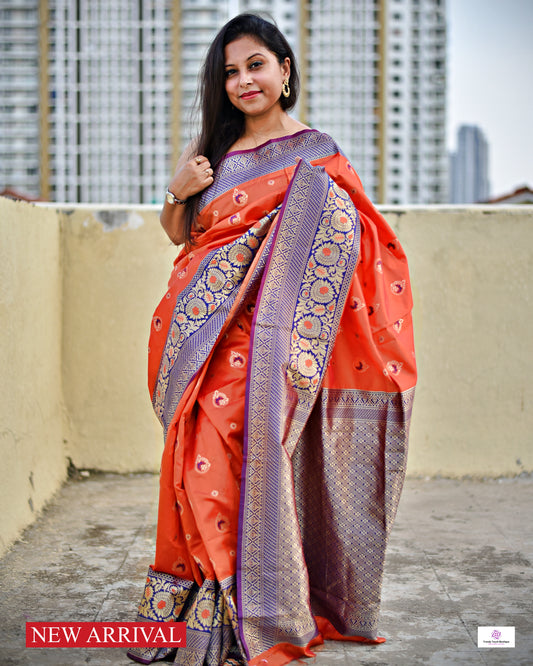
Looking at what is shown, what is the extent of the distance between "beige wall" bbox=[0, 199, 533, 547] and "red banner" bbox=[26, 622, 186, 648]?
1.53 m

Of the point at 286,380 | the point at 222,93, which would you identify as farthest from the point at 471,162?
the point at 286,380

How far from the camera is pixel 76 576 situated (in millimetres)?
2445

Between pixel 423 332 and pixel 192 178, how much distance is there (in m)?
1.69

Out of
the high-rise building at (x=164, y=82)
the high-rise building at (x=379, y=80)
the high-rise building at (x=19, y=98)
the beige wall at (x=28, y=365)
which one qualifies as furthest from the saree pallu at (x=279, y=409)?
the high-rise building at (x=19, y=98)

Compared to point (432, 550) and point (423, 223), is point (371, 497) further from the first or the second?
point (423, 223)

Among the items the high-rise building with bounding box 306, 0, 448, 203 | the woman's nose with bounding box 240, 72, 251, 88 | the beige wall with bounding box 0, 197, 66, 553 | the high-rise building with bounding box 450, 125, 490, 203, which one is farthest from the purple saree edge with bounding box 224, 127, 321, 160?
the high-rise building with bounding box 450, 125, 490, 203

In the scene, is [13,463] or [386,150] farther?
[386,150]

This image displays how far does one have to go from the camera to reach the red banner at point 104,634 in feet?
6.24

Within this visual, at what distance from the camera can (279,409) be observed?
1888mm

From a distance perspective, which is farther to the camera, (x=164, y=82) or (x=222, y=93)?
(x=164, y=82)

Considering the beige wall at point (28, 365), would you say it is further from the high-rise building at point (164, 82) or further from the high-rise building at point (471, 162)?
the high-rise building at point (471, 162)

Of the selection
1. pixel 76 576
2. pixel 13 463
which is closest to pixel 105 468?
pixel 13 463

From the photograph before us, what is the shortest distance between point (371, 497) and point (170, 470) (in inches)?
19.5

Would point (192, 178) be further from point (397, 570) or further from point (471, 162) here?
point (471, 162)
